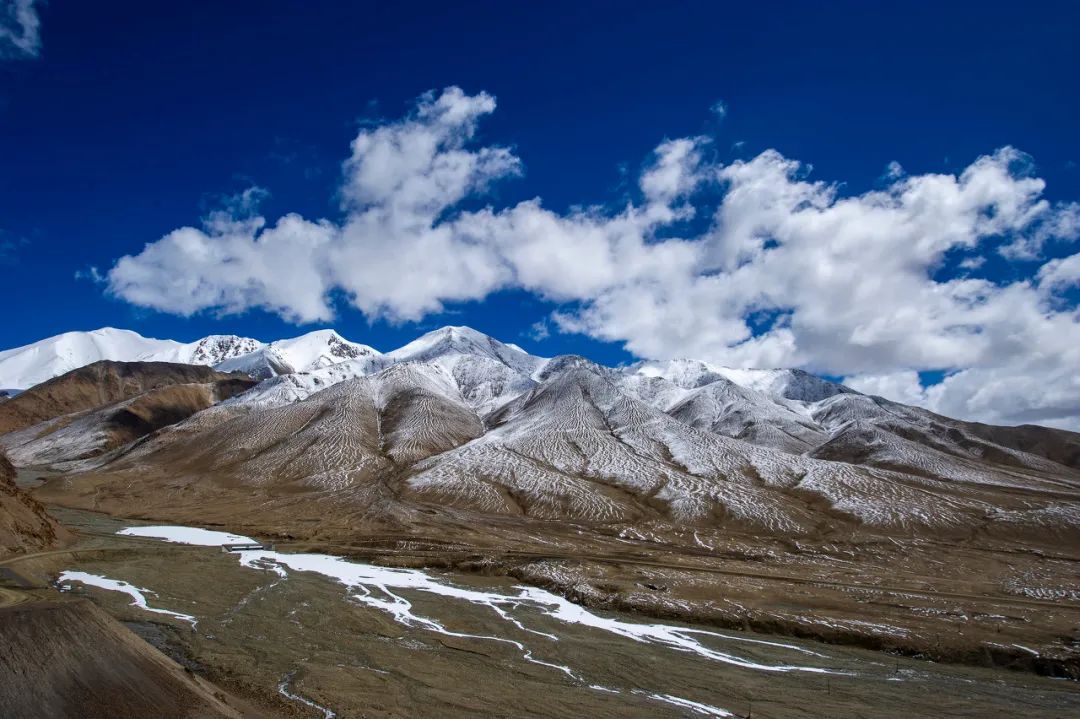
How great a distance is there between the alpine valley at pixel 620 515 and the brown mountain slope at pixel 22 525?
0.28m

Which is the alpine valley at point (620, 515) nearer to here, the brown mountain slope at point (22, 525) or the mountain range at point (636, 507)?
the brown mountain slope at point (22, 525)

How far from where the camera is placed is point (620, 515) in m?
100

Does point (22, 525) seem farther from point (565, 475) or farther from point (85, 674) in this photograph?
point (565, 475)

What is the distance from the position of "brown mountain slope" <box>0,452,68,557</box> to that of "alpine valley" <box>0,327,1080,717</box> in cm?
28

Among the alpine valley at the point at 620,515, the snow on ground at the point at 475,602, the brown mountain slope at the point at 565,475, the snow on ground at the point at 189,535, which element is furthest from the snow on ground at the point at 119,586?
the brown mountain slope at the point at 565,475

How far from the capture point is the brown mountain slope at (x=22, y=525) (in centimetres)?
5038

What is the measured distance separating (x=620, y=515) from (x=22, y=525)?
249 ft

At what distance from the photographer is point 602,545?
254 feet

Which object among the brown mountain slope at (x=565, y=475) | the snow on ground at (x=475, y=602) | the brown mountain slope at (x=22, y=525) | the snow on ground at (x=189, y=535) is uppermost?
the brown mountain slope at (x=565, y=475)

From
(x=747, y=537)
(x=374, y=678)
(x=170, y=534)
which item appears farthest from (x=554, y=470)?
(x=374, y=678)

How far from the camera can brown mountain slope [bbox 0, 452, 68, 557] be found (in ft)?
165

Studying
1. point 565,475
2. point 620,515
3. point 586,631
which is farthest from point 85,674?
point 565,475

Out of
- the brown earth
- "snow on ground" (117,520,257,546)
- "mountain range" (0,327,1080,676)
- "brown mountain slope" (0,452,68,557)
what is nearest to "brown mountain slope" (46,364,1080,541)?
"mountain range" (0,327,1080,676)

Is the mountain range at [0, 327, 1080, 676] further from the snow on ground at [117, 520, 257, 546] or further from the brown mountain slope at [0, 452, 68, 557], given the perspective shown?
the snow on ground at [117, 520, 257, 546]
